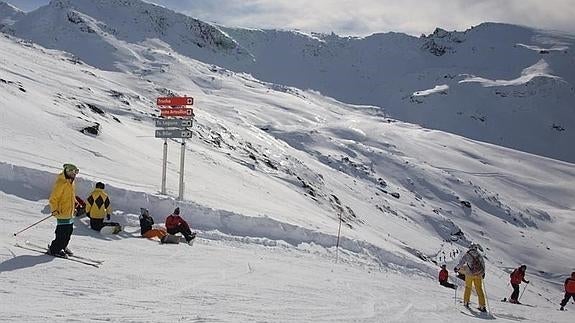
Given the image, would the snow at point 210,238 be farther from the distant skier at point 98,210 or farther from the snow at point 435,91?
the snow at point 435,91

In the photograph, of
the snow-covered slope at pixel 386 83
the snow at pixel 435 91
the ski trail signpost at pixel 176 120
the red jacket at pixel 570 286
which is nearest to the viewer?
the ski trail signpost at pixel 176 120

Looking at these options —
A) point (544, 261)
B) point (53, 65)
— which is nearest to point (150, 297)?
point (53, 65)

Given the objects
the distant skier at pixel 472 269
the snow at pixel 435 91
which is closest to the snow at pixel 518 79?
the snow at pixel 435 91

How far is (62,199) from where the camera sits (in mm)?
10578

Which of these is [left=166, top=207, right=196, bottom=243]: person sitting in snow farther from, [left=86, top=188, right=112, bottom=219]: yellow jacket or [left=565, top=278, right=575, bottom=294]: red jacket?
[left=565, top=278, right=575, bottom=294]: red jacket

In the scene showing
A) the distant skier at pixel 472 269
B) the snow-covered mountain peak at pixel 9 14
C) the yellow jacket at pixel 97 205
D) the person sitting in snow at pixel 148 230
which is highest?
the snow-covered mountain peak at pixel 9 14

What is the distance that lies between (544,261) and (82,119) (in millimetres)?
50237

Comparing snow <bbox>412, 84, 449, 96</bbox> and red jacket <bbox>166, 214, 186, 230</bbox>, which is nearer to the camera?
red jacket <bbox>166, 214, 186, 230</bbox>

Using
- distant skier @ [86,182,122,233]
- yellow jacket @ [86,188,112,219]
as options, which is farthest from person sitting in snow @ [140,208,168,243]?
yellow jacket @ [86,188,112,219]

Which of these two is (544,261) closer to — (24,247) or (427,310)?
(427,310)

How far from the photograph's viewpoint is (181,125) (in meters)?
19.1

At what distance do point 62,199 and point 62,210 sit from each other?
7.7 inches

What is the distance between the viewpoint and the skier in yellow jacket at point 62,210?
1048 centimetres

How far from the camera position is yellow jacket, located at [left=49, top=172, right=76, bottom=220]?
34.5 feet
